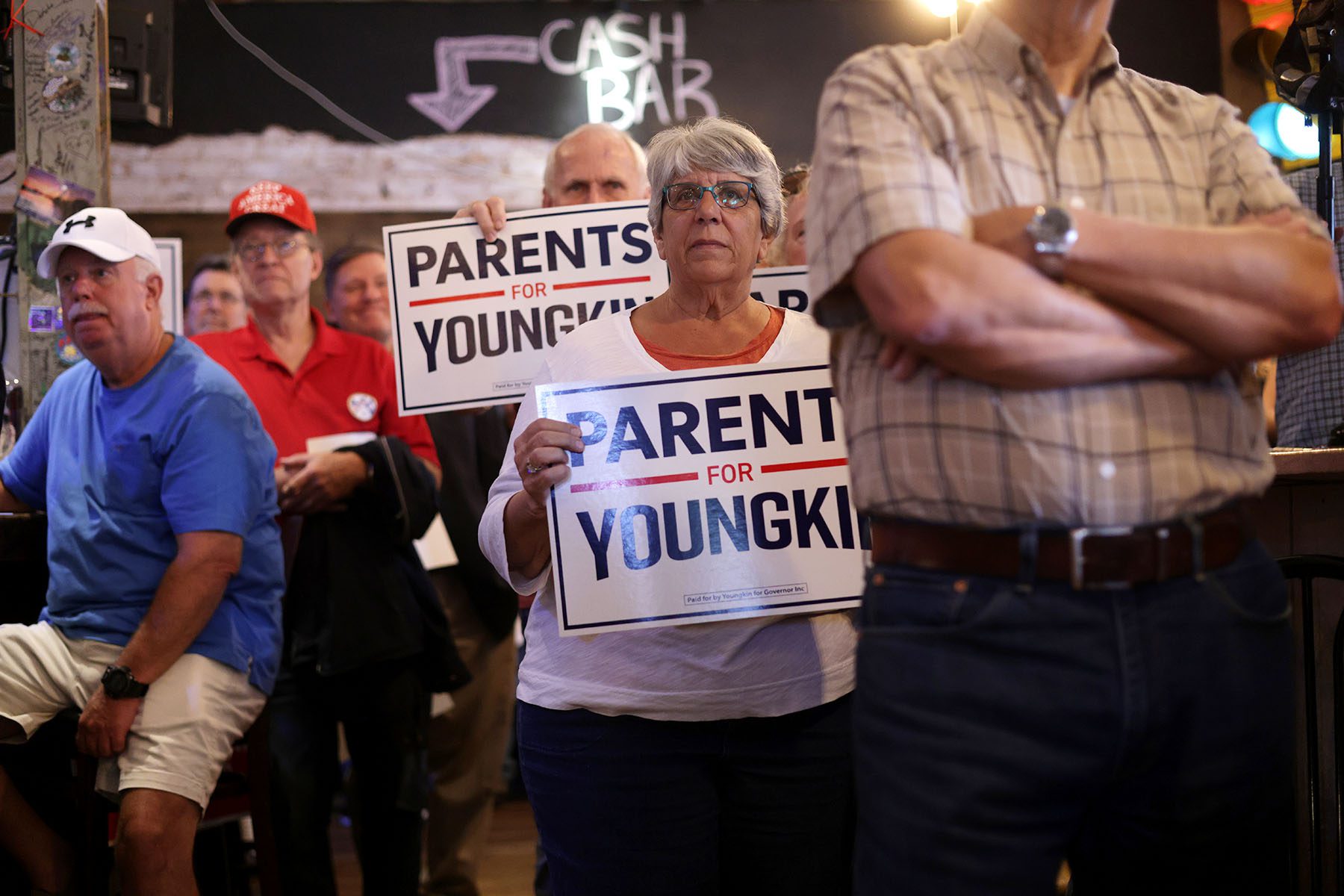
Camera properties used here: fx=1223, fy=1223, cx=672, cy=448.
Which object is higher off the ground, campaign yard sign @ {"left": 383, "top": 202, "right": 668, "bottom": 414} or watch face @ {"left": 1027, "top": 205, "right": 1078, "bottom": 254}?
campaign yard sign @ {"left": 383, "top": 202, "right": 668, "bottom": 414}

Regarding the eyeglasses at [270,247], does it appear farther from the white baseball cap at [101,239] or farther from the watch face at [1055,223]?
the watch face at [1055,223]

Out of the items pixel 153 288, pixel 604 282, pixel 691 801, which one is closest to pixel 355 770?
pixel 153 288

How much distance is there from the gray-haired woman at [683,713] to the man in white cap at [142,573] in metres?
1.08

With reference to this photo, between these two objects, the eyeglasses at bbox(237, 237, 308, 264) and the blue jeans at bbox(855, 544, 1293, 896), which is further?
the eyeglasses at bbox(237, 237, 308, 264)

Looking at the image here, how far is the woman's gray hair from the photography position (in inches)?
80.9

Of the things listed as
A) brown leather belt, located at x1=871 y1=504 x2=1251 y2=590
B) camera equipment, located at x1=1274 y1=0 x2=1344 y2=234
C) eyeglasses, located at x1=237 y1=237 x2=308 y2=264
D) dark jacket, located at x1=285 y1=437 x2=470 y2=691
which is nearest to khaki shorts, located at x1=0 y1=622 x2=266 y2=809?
dark jacket, located at x1=285 y1=437 x2=470 y2=691

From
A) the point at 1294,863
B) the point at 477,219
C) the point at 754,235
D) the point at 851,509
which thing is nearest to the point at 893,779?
the point at 851,509

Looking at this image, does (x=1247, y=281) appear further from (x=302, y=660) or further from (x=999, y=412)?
(x=302, y=660)

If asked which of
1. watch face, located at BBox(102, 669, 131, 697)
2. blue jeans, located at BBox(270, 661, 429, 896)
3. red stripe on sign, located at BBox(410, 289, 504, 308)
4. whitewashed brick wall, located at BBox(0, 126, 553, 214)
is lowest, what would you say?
blue jeans, located at BBox(270, 661, 429, 896)

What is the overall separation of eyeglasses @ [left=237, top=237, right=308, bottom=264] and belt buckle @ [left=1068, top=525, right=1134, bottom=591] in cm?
316

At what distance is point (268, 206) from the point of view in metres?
3.88

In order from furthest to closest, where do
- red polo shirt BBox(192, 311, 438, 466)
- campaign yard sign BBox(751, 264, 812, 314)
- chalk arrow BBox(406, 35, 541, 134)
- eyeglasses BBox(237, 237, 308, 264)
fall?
chalk arrow BBox(406, 35, 541, 134) → eyeglasses BBox(237, 237, 308, 264) → red polo shirt BBox(192, 311, 438, 466) → campaign yard sign BBox(751, 264, 812, 314)

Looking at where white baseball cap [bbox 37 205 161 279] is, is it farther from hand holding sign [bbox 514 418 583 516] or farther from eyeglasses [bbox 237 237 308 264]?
hand holding sign [bbox 514 418 583 516]

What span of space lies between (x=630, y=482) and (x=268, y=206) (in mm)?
2456
